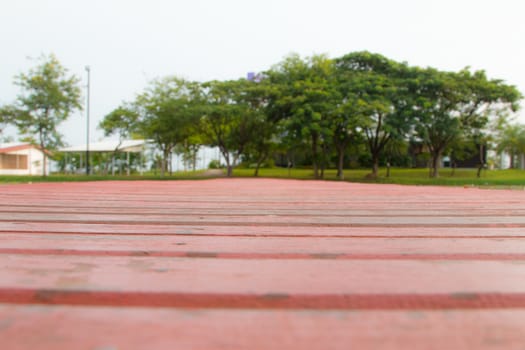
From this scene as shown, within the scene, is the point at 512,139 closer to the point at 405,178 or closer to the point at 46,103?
the point at 405,178

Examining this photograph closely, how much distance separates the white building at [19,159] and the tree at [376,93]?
2752cm

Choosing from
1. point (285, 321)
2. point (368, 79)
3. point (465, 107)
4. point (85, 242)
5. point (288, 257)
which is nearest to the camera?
point (285, 321)

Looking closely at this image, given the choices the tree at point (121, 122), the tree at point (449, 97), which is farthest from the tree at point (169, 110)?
the tree at point (449, 97)

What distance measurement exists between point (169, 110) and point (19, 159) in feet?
62.7

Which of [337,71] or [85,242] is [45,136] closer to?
[337,71]

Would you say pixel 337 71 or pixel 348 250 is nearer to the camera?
pixel 348 250

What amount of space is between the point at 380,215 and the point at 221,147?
23.2m

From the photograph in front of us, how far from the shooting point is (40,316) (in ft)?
2.79

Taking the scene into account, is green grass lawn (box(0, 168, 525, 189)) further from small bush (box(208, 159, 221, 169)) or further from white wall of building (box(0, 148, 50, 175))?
small bush (box(208, 159, 221, 169))

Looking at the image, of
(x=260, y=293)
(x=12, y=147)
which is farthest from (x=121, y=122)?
(x=260, y=293)

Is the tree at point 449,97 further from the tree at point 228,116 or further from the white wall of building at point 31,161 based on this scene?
the white wall of building at point 31,161

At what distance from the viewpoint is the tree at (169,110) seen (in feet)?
74.8

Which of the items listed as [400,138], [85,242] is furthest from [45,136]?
[85,242]

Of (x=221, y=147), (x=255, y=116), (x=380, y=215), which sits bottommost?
(x=380, y=215)
